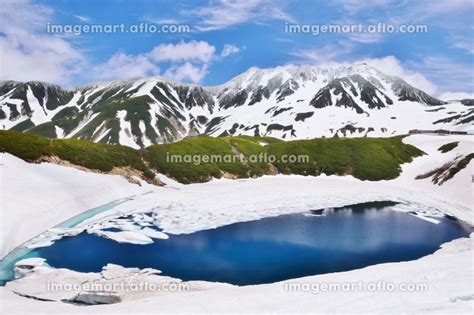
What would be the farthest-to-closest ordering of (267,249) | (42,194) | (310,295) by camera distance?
1. (42,194)
2. (267,249)
3. (310,295)

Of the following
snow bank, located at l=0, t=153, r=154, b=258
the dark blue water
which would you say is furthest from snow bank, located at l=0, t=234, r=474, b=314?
snow bank, located at l=0, t=153, r=154, b=258

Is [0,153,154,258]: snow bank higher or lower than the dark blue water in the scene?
higher

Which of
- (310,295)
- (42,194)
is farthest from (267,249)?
(42,194)

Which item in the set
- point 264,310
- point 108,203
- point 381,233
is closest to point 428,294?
point 264,310

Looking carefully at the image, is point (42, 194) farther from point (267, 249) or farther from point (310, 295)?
→ point (310, 295)

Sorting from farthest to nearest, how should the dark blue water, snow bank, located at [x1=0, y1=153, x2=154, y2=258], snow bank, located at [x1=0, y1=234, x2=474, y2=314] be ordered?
1. snow bank, located at [x1=0, y1=153, x2=154, y2=258]
2. the dark blue water
3. snow bank, located at [x1=0, y1=234, x2=474, y2=314]

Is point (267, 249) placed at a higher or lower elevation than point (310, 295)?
lower

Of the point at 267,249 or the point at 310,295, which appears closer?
the point at 310,295

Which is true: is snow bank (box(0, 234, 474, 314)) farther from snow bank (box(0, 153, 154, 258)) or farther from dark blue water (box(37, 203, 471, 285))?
snow bank (box(0, 153, 154, 258))
